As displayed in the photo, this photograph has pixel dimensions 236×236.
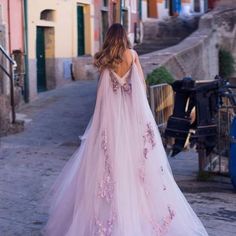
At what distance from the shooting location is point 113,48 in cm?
518

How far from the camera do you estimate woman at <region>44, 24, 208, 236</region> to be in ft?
16.8

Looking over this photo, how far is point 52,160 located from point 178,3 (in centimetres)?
2152

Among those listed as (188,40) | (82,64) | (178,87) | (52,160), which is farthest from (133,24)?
(178,87)

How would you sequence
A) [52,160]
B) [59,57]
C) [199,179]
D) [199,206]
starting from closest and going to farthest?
1. [199,206]
2. [199,179]
3. [52,160]
4. [59,57]

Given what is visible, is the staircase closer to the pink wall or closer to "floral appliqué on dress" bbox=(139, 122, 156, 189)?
the pink wall

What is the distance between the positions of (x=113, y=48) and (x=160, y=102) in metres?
5.35

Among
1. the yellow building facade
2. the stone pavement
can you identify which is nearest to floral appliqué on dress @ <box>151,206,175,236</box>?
the stone pavement

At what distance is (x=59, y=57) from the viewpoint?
16.5m

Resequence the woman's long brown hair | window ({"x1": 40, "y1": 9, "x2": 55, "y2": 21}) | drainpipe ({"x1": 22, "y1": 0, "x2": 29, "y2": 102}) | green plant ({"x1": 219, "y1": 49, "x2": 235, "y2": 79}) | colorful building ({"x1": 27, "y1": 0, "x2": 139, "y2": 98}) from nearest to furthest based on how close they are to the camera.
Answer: the woman's long brown hair → drainpipe ({"x1": 22, "y1": 0, "x2": 29, "y2": 102}) → colorful building ({"x1": 27, "y1": 0, "x2": 139, "y2": 98}) → window ({"x1": 40, "y1": 9, "x2": 55, "y2": 21}) → green plant ({"x1": 219, "y1": 49, "x2": 235, "y2": 79})

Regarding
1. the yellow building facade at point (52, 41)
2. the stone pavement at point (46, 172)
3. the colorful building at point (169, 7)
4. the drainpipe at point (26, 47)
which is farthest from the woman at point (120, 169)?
the colorful building at point (169, 7)

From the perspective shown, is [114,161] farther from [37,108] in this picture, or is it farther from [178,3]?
[178,3]

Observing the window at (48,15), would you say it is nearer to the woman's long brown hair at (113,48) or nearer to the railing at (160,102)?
the railing at (160,102)

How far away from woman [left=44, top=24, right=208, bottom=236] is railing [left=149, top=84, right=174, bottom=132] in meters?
4.85

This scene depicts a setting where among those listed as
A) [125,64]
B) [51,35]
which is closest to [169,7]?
[51,35]
